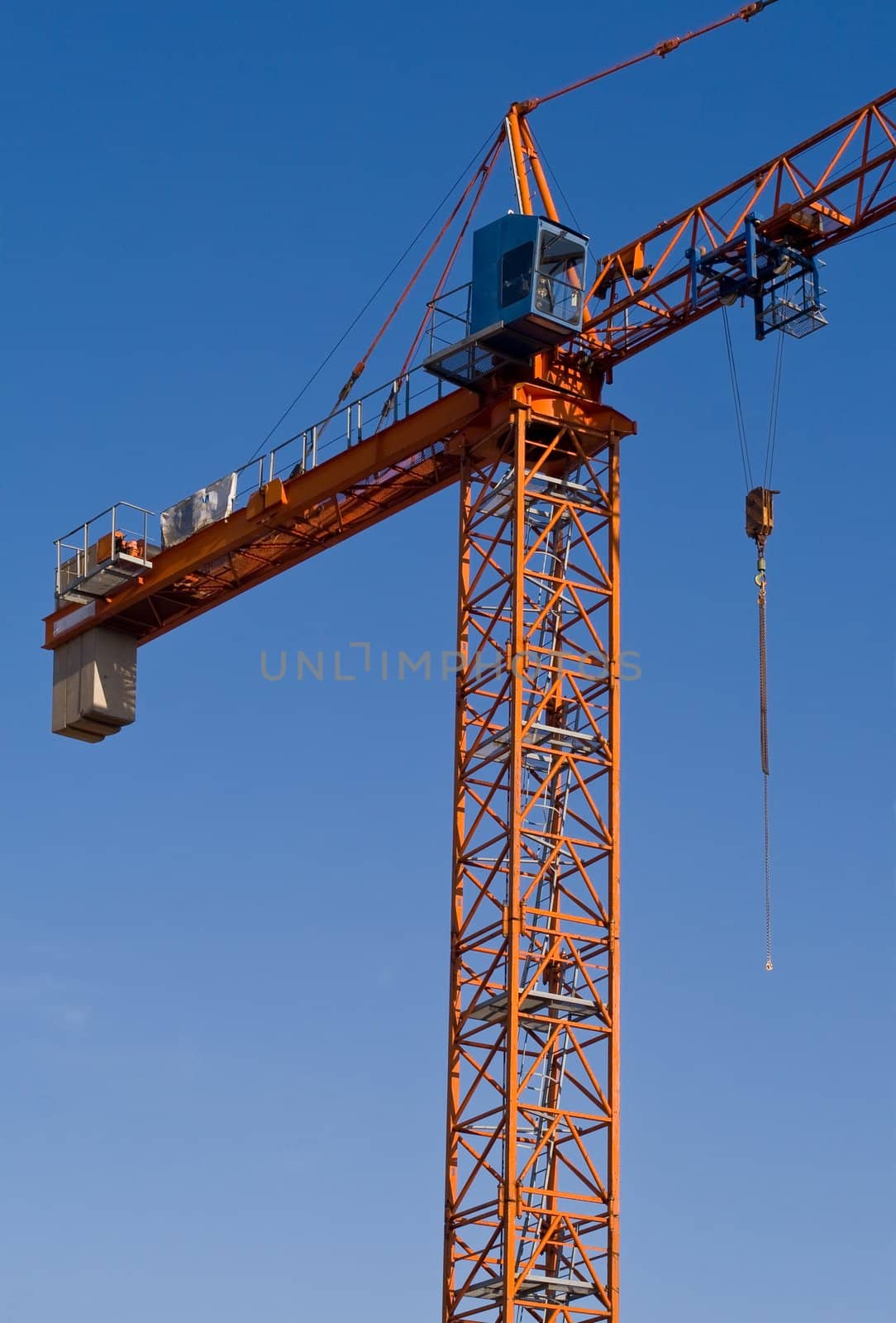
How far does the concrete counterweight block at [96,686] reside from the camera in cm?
6019

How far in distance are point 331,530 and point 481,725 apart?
7.50 metres

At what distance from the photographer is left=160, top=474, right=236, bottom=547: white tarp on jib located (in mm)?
57031

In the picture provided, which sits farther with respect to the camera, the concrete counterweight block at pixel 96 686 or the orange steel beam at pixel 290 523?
the concrete counterweight block at pixel 96 686

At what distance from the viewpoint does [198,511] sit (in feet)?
189

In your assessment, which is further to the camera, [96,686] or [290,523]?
[96,686]

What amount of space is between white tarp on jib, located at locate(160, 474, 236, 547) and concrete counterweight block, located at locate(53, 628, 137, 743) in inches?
136

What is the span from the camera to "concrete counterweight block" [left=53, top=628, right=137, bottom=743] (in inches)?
2370

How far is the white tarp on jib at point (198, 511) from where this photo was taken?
57031 mm

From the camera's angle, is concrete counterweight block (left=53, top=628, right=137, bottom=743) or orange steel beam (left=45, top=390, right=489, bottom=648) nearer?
orange steel beam (left=45, top=390, right=489, bottom=648)

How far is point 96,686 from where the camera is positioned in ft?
197

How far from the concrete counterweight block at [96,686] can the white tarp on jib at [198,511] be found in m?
3.47

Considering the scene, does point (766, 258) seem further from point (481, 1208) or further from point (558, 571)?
point (481, 1208)

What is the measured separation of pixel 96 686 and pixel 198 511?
511 cm

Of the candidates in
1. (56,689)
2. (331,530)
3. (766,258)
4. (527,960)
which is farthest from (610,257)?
(56,689)
